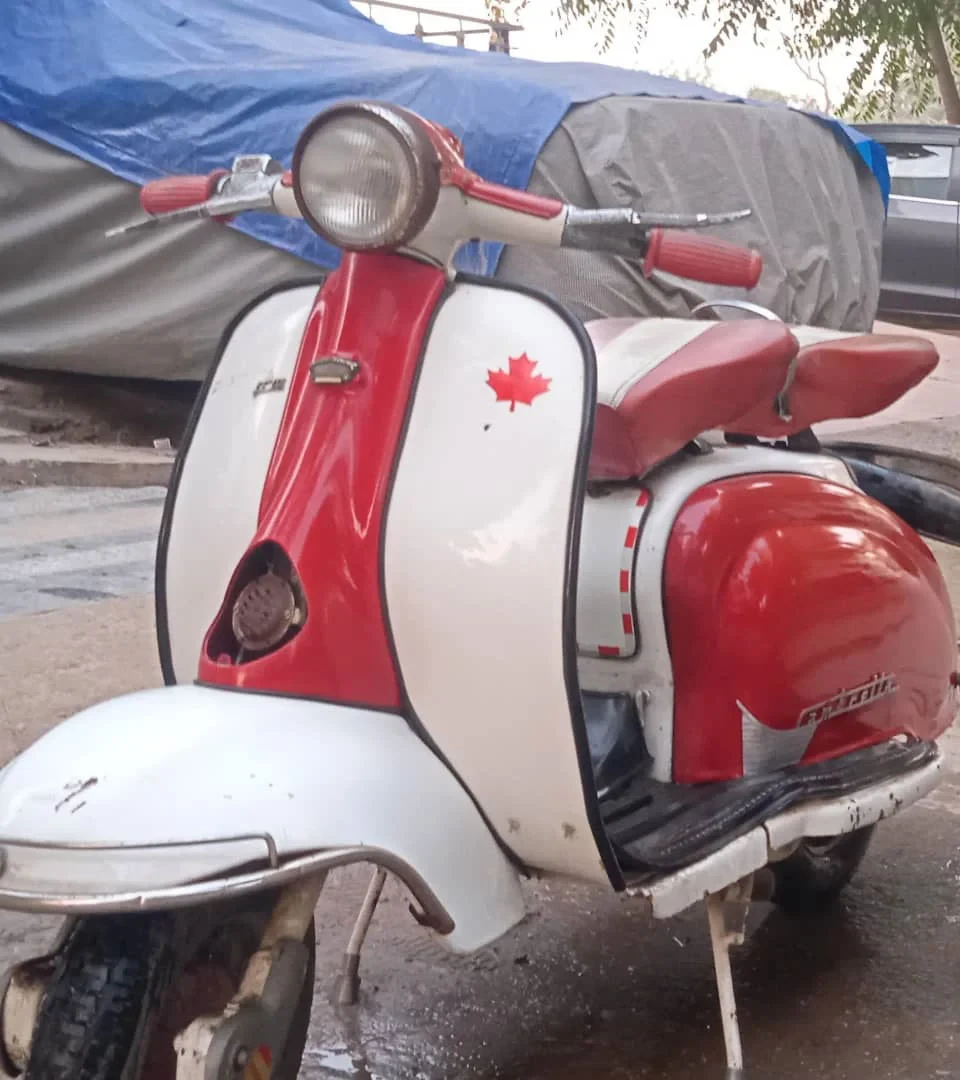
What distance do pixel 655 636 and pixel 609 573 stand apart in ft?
0.37

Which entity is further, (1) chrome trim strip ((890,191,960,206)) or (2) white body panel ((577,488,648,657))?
(1) chrome trim strip ((890,191,960,206))

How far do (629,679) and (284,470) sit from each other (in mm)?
619

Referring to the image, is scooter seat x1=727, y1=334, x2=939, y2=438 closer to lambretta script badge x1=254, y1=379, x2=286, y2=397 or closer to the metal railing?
lambretta script badge x1=254, y1=379, x2=286, y2=397

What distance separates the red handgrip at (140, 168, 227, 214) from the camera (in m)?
2.06

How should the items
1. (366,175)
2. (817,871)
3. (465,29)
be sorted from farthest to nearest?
(465,29), (817,871), (366,175)

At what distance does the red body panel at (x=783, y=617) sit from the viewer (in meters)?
2.05

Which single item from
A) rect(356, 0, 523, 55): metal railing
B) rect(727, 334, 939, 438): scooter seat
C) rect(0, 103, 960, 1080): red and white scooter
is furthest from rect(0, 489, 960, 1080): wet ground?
rect(356, 0, 523, 55): metal railing

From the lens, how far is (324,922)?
2.62m

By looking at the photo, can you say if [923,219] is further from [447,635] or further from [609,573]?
[447,635]

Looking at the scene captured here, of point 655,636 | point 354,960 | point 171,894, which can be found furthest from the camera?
point 354,960

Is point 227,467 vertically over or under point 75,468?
over

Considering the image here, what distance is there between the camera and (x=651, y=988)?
2410 mm

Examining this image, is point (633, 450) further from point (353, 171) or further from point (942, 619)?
point (942, 619)

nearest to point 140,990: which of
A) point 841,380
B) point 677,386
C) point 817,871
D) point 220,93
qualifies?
point 677,386
